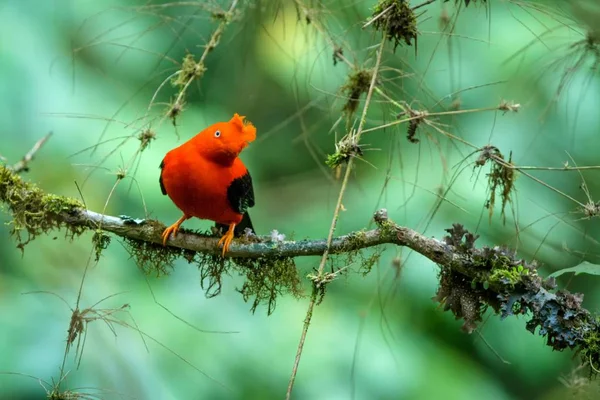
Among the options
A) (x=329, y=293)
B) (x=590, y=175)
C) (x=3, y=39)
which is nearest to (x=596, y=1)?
(x=590, y=175)

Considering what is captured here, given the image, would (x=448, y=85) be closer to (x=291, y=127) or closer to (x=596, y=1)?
(x=291, y=127)

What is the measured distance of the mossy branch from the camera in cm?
203

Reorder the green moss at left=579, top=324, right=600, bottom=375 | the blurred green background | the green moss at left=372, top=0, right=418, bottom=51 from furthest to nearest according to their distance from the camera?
the blurred green background, the green moss at left=372, top=0, right=418, bottom=51, the green moss at left=579, top=324, right=600, bottom=375

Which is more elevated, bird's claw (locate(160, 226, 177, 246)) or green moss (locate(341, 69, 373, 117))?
green moss (locate(341, 69, 373, 117))

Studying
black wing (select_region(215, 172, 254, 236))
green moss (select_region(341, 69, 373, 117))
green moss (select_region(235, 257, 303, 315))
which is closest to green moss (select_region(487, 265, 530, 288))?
green moss (select_region(235, 257, 303, 315))

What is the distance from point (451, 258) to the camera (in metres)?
2.20

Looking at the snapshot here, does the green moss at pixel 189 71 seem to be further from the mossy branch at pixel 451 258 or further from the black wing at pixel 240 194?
the mossy branch at pixel 451 258

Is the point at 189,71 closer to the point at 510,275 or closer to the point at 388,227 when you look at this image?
the point at 388,227

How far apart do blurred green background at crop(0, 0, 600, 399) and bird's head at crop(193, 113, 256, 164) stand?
3.09 feet

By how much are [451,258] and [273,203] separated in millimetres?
2861

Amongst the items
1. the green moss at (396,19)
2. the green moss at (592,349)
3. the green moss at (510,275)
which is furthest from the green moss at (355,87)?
the green moss at (592,349)

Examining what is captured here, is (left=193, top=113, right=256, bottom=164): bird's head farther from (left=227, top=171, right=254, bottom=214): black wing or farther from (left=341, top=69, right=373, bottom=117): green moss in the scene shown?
(left=341, top=69, right=373, bottom=117): green moss

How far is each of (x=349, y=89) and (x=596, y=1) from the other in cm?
98

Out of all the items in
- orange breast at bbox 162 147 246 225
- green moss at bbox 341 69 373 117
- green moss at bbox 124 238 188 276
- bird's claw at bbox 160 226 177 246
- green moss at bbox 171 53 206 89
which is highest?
green moss at bbox 171 53 206 89
